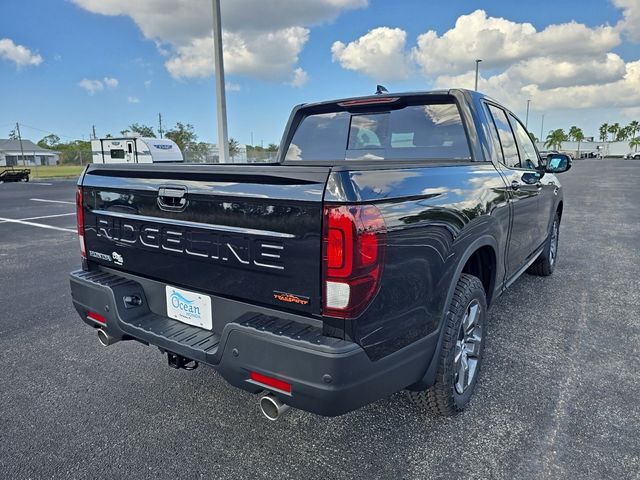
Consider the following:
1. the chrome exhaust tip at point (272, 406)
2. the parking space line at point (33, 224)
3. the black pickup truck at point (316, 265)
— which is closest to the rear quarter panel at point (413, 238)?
the black pickup truck at point (316, 265)

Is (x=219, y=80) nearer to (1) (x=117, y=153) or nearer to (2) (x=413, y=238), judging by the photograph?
(2) (x=413, y=238)

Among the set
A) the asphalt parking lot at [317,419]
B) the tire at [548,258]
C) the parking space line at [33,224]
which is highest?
the tire at [548,258]

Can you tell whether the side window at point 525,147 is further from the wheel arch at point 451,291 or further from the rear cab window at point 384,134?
the wheel arch at point 451,291

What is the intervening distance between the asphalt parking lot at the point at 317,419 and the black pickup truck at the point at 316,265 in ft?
0.96

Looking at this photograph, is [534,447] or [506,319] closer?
[534,447]

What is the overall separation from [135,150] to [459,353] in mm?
26165

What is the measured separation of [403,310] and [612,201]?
48.1 feet

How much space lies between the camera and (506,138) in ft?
12.7

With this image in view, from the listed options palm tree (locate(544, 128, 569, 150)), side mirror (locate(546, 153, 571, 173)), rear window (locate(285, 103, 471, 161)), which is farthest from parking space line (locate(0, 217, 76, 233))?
palm tree (locate(544, 128, 569, 150))

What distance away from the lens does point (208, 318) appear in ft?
7.75

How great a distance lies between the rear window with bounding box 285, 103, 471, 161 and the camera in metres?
3.31

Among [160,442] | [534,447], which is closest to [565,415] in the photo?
[534,447]

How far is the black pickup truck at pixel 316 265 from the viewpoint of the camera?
1.87 metres

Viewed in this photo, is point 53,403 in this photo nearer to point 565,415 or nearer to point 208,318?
point 208,318
